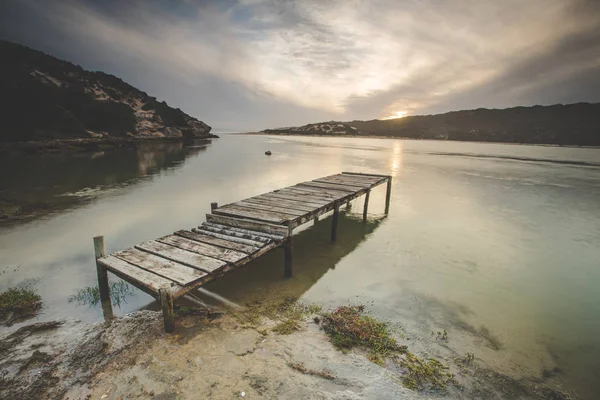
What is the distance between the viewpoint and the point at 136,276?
5074 mm

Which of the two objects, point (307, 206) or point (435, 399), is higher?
point (307, 206)

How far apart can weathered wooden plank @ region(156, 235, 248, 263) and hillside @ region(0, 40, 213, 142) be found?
1577 inches

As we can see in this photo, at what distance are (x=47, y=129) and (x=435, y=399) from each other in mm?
49056

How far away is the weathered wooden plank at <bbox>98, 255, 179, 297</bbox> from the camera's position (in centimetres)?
481

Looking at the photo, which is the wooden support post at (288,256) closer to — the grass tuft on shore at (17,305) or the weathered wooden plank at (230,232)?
the weathered wooden plank at (230,232)

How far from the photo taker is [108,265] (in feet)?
18.0

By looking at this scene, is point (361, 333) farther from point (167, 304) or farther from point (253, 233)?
point (253, 233)

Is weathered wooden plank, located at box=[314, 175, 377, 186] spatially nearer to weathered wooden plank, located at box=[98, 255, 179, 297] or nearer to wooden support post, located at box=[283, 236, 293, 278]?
wooden support post, located at box=[283, 236, 293, 278]

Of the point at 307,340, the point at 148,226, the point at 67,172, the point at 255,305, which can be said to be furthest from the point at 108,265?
the point at 67,172

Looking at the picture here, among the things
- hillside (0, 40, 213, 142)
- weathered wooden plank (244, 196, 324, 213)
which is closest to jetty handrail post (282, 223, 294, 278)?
weathered wooden plank (244, 196, 324, 213)

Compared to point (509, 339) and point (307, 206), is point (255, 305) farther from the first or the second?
point (509, 339)

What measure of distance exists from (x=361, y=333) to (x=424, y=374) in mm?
1109

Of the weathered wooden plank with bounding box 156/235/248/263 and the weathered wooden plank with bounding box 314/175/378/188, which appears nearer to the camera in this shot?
the weathered wooden plank with bounding box 156/235/248/263

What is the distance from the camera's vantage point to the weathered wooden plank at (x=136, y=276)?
4.81m
